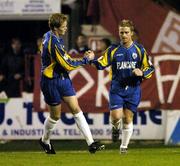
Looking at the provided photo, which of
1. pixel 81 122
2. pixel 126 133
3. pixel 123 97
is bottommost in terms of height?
pixel 126 133

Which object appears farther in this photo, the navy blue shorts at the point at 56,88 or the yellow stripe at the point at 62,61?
the navy blue shorts at the point at 56,88

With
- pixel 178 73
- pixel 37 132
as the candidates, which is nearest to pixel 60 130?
pixel 37 132

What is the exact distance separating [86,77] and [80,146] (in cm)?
163

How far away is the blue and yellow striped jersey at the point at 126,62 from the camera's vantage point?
48.9 feet

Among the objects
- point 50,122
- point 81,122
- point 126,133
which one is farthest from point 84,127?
point 126,133

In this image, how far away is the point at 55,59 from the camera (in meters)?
14.0

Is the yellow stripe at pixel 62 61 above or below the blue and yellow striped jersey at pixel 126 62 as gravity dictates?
above

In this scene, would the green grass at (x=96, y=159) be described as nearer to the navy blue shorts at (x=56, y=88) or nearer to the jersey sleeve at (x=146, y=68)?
the navy blue shorts at (x=56, y=88)

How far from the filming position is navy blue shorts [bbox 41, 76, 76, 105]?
46.8 ft

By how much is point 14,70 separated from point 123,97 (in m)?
5.57

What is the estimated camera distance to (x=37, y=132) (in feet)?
62.8

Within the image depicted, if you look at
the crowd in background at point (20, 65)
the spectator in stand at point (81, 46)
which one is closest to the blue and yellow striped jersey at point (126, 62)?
the crowd in background at point (20, 65)

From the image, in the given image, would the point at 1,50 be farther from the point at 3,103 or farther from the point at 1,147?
the point at 1,147

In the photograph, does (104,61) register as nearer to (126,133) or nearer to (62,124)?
(126,133)
